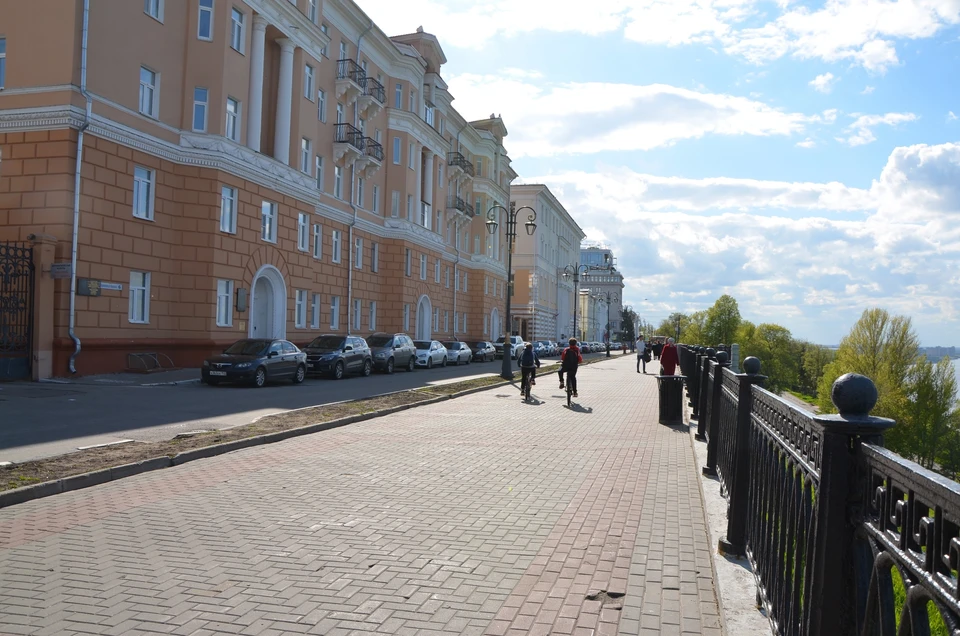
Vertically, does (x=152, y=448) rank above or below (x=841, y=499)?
below

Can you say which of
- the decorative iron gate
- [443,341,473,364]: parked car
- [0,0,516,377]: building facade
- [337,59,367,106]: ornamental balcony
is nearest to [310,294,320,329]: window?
[0,0,516,377]: building facade

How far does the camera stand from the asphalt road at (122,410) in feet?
37.1

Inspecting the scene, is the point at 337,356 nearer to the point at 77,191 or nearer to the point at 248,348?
the point at 248,348

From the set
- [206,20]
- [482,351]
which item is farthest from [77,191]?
[482,351]

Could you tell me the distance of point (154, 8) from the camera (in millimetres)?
25328

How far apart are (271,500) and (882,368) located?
181ft

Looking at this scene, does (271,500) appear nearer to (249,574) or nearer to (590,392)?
(249,574)

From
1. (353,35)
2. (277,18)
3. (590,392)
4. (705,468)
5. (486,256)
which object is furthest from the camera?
(486,256)

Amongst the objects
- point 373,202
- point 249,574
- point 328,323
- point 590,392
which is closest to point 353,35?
point 373,202

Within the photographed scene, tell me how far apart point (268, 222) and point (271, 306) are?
3.59 m

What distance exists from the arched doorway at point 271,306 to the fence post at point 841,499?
30.1 metres

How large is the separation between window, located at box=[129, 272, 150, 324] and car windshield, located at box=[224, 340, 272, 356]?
3446 mm

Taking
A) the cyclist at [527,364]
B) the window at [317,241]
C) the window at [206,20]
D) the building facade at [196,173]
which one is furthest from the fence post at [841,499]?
the window at [317,241]

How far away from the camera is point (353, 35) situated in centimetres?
4016
